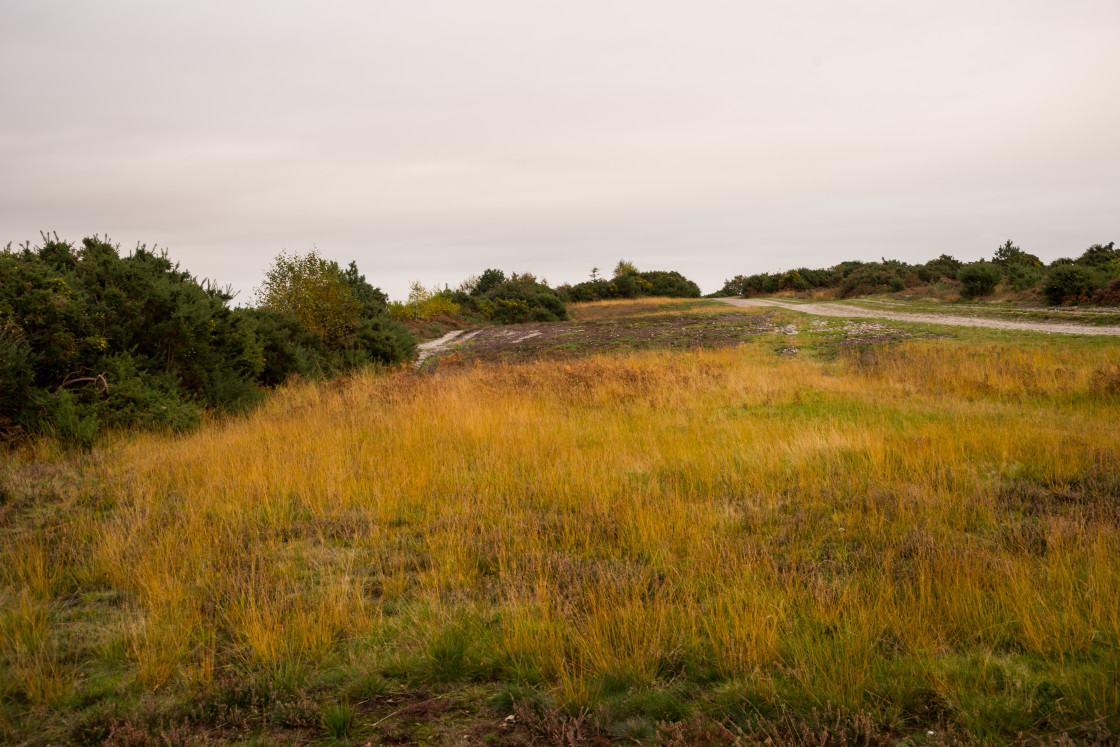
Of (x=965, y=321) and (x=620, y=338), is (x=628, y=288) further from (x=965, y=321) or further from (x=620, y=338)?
(x=965, y=321)

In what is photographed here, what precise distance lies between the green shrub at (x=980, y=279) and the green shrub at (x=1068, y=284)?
19.6ft

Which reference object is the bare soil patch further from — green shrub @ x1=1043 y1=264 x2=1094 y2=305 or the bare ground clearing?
green shrub @ x1=1043 y1=264 x2=1094 y2=305

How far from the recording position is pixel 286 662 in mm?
3791

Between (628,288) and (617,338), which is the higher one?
(628,288)

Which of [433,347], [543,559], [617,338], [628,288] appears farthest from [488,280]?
[543,559]

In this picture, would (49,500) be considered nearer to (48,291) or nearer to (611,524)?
(48,291)

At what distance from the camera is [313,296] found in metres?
23.9

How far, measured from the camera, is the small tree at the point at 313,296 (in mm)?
23688

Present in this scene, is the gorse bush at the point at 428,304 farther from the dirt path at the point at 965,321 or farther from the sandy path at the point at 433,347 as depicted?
the dirt path at the point at 965,321

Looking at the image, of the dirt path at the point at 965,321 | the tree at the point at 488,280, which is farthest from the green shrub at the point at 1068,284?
the tree at the point at 488,280

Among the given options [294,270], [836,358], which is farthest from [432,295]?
[836,358]

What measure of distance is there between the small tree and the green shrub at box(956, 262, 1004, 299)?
108 ft

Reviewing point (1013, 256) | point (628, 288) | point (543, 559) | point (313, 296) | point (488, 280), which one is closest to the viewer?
point (543, 559)

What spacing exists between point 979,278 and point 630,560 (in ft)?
122
